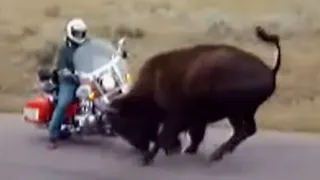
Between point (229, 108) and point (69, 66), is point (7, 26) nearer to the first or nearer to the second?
point (69, 66)

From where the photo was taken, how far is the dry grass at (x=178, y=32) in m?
3.68

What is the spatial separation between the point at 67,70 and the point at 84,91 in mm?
95

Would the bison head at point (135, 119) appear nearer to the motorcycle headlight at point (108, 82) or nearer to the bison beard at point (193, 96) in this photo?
the bison beard at point (193, 96)

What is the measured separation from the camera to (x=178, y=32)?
3.86 m

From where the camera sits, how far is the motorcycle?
9.27ft

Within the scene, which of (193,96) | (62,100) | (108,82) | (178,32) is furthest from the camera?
(178,32)

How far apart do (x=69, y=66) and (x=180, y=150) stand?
0.50 meters

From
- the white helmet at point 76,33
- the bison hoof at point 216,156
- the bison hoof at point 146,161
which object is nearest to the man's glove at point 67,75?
the white helmet at point 76,33

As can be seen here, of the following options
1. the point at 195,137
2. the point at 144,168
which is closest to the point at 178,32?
the point at 195,137

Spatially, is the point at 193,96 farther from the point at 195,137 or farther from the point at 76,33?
the point at 76,33

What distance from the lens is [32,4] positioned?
4.11 meters

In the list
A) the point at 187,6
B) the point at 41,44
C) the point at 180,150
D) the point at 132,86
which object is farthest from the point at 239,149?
the point at 41,44

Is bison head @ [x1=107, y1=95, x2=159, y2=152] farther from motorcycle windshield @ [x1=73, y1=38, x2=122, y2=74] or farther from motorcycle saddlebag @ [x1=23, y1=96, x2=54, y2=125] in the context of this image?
motorcycle saddlebag @ [x1=23, y1=96, x2=54, y2=125]

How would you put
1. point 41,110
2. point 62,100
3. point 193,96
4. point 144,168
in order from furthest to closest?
point 41,110 → point 62,100 → point 144,168 → point 193,96
